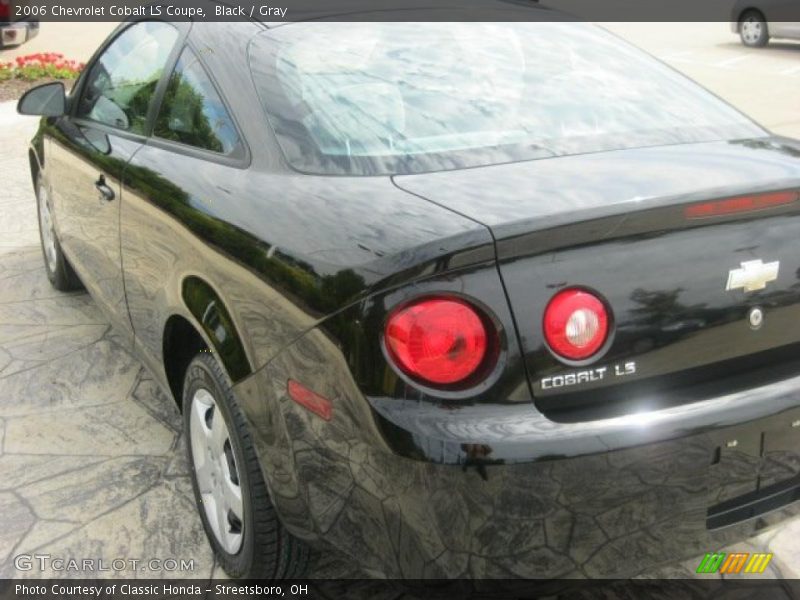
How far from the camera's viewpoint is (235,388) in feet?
7.91

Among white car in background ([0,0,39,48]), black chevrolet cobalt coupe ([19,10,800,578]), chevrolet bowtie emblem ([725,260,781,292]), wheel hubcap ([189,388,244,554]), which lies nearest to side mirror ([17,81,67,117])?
black chevrolet cobalt coupe ([19,10,800,578])

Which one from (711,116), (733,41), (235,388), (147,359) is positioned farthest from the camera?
(733,41)

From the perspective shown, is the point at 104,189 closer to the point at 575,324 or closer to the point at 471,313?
the point at 471,313

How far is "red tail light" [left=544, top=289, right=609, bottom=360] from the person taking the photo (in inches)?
74.7

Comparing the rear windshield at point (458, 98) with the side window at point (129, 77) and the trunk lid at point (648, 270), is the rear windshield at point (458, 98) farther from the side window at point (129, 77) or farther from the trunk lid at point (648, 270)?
the side window at point (129, 77)

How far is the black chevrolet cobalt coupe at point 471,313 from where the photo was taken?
1.88m

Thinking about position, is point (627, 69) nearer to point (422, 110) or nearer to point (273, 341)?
point (422, 110)

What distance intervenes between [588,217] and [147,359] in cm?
186

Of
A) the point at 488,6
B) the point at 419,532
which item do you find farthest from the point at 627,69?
the point at 419,532

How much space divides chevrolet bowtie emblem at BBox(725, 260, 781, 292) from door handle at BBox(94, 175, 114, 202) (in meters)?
2.15

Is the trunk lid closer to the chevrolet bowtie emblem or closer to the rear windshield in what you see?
the chevrolet bowtie emblem

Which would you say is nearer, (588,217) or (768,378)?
(588,217)

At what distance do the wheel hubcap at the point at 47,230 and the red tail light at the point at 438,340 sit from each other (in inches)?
136

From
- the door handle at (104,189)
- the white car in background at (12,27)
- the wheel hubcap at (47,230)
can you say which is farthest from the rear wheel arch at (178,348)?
the white car in background at (12,27)
